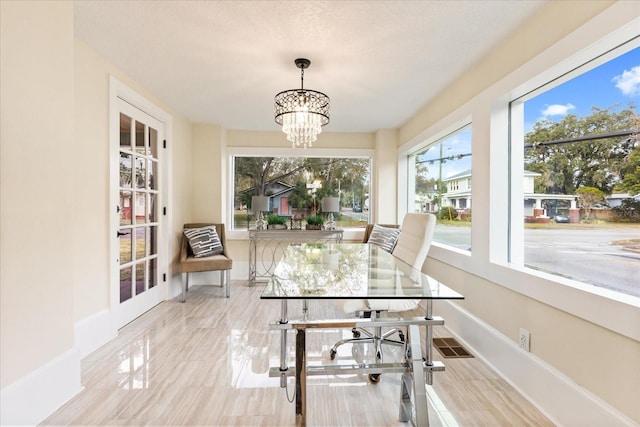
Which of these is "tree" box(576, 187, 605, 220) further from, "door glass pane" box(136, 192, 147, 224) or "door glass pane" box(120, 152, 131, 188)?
"door glass pane" box(136, 192, 147, 224)

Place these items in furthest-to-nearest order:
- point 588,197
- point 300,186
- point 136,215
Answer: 1. point 300,186
2. point 136,215
3. point 588,197

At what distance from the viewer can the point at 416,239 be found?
2143 millimetres

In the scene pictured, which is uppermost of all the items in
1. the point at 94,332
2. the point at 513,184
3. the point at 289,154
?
the point at 289,154

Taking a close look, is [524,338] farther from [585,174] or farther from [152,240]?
[152,240]

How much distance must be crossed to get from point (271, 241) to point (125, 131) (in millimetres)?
2477

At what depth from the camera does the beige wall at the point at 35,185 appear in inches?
57.0

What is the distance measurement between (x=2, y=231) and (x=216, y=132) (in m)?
3.31

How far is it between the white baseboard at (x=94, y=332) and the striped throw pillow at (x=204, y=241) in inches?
54.6

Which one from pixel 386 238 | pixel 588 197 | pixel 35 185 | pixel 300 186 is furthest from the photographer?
pixel 300 186

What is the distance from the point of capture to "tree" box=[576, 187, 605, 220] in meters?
1.63

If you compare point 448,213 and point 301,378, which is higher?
point 448,213

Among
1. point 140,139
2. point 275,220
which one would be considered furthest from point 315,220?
point 140,139

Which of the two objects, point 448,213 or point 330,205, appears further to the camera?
point 330,205

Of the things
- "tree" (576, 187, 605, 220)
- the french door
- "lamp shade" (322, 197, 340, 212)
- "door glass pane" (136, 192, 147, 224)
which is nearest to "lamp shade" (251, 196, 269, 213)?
"lamp shade" (322, 197, 340, 212)
